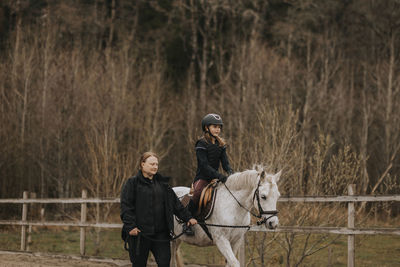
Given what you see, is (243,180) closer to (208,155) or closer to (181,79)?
(208,155)

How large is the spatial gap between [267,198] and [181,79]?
28.9 meters

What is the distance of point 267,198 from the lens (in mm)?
7020

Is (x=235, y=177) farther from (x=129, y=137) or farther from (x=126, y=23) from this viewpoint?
(x=126, y=23)

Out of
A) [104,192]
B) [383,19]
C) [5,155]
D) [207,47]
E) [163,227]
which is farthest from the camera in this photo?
[207,47]

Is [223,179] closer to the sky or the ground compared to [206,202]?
closer to the sky

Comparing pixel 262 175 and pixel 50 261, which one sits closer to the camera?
pixel 262 175

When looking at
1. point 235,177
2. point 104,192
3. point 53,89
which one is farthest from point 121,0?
point 235,177

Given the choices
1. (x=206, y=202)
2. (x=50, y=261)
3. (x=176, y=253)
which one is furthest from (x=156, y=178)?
(x=50, y=261)

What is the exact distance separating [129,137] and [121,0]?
45.0ft

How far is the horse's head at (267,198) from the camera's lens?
6.90 metres

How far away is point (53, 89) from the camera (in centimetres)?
2797

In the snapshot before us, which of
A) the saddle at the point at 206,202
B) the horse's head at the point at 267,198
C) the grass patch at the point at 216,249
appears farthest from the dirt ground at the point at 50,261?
the horse's head at the point at 267,198

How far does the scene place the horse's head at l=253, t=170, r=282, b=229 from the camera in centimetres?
690

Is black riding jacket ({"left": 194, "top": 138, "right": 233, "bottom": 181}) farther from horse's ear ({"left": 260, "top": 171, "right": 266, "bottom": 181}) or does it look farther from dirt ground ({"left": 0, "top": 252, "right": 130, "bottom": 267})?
dirt ground ({"left": 0, "top": 252, "right": 130, "bottom": 267})
